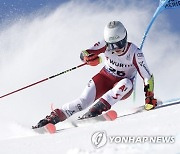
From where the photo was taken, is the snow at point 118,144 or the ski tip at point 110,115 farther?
the ski tip at point 110,115

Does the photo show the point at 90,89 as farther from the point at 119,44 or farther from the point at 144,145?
the point at 144,145

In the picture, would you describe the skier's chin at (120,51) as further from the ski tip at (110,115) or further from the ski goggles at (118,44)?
the ski tip at (110,115)

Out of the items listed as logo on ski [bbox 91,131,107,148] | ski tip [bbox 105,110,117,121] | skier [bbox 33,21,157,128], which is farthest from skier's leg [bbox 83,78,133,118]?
logo on ski [bbox 91,131,107,148]

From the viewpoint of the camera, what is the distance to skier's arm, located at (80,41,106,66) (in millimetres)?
5430

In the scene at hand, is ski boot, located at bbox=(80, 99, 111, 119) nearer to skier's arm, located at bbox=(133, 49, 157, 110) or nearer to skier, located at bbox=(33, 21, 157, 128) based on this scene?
skier, located at bbox=(33, 21, 157, 128)

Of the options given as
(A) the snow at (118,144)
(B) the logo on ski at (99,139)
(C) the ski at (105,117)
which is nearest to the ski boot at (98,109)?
Result: (C) the ski at (105,117)

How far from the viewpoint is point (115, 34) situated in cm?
509

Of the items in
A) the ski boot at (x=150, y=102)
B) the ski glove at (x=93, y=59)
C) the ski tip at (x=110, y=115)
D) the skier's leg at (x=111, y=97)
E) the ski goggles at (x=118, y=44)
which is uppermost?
the ski goggles at (x=118, y=44)

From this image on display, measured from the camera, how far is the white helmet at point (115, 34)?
5094 millimetres

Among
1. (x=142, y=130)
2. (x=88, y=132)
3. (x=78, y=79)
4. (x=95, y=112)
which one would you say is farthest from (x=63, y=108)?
(x=78, y=79)

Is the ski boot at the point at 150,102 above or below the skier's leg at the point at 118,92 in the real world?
Result: below

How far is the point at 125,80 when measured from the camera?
5.12 meters

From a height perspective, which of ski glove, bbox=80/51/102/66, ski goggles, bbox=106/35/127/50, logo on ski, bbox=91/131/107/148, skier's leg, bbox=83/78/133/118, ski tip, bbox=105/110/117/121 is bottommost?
logo on ski, bbox=91/131/107/148

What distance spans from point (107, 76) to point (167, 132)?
2795 millimetres
